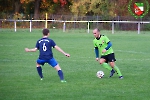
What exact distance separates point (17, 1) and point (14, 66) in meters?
52.8

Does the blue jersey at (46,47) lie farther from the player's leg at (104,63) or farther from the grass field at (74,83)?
the player's leg at (104,63)

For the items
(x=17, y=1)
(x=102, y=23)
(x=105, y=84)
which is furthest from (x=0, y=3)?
(x=105, y=84)

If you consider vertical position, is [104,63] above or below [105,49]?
below

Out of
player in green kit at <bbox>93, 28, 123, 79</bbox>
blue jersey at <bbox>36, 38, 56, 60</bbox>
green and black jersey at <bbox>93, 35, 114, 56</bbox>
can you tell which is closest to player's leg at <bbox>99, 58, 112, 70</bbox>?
player in green kit at <bbox>93, 28, 123, 79</bbox>

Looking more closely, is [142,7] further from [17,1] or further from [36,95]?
[36,95]

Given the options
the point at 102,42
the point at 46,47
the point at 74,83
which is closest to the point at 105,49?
the point at 102,42

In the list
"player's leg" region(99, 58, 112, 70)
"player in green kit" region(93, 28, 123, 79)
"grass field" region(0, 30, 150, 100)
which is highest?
"player in green kit" region(93, 28, 123, 79)

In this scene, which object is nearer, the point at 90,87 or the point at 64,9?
the point at 90,87

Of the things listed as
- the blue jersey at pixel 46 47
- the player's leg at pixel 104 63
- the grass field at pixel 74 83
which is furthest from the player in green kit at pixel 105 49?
the blue jersey at pixel 46 47

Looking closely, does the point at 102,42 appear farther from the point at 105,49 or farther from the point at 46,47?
the point at 46,47

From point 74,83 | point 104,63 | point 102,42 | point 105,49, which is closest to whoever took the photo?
point 74,83

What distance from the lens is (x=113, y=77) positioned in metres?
15.0

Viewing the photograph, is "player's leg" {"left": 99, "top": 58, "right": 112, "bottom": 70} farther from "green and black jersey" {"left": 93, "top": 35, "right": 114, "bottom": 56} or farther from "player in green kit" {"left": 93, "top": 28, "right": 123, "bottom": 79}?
"green and black jersey" {"left": 93, "top": 35, "right": 114, "bottom": 56}

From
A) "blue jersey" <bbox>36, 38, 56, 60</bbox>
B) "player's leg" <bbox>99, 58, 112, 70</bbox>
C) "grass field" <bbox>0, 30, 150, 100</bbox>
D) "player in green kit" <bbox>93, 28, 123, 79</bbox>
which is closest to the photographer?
"grass field" <bbox>0, 30, 150, 100</bbox>
